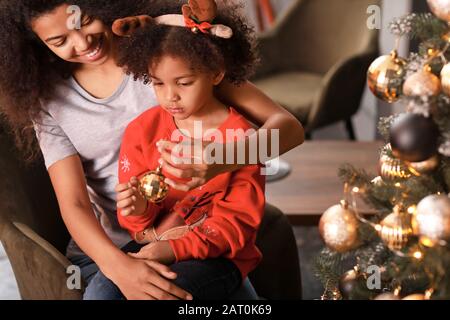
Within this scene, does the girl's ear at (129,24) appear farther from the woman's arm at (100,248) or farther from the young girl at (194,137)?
the woman's arm at (100,248)

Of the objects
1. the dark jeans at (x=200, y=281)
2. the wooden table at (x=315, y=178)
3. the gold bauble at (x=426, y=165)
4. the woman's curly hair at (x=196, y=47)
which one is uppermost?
the woman's curly hair at (x=196, y=47)

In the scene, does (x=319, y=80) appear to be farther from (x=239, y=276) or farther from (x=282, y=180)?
(x=239, y=276)

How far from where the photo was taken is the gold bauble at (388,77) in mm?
1094

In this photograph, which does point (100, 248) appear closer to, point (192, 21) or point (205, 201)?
point (205, 201)

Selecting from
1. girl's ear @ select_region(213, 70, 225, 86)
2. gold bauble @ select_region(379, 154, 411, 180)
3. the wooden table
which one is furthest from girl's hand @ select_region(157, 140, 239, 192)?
the wooden table

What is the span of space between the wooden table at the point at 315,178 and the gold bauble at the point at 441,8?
0.94 metres

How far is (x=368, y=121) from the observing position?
3695 millimetres

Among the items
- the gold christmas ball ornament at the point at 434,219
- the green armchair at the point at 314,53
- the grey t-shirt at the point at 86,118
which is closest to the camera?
the gold christmas ball ornament at the point at 434,219

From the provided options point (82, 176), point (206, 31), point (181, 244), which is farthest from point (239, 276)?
point (206, 31)

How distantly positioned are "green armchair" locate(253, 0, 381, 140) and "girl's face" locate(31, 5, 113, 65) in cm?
156

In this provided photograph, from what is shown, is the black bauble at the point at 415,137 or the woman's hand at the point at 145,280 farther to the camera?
the woman's hand at the point at 145,280

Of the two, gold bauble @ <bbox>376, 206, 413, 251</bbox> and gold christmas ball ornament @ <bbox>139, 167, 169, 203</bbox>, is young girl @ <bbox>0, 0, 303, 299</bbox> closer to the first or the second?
gold christmas ball ornament @ <bbox>139, 167, 169, 203</bbox>

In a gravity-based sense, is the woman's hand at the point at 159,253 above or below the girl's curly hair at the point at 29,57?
below

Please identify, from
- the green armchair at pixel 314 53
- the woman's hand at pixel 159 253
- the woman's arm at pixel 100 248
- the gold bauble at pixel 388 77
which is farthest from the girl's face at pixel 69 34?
the green armchair at pixel 314 53
